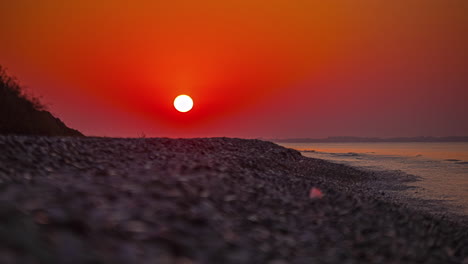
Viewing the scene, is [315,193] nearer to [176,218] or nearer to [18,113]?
[176,218]

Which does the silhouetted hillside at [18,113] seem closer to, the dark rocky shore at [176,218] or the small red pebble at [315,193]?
the dark rocky shore at [176,218]

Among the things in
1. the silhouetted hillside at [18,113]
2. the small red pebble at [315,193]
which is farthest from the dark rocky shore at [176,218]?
the silhouetted hillside at [18,113]

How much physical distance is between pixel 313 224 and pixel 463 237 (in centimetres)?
443

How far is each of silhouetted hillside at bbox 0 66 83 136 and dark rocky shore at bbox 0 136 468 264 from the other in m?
5.93

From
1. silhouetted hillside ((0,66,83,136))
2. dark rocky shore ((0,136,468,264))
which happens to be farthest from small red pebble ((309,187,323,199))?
silhouetted hillside ((0,66,83,136))

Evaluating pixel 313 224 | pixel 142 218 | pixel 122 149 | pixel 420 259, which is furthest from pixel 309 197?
pixel 122 149

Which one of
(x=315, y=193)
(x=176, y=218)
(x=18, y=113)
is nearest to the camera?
(x=176, y=218)

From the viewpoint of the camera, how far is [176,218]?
4.18 m

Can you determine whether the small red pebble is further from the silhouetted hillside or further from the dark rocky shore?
the silhouetted hillside

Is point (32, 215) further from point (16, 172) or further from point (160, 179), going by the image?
point (16, 172)

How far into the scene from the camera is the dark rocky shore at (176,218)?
10.3ft

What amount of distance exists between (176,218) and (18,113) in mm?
12478

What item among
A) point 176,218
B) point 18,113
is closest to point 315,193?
point 176,218

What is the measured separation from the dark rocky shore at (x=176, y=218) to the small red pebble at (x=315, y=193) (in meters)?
0.12
